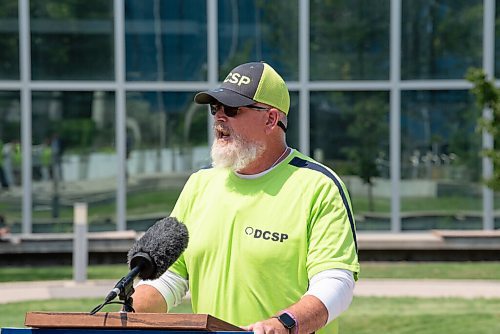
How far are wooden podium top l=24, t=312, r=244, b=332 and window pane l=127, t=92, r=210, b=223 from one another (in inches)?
599

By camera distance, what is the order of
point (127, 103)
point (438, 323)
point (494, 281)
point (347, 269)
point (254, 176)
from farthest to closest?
point (127, 103) → point (494, 281) → point (438, 323) → point (254, 176) → point (347, 269)

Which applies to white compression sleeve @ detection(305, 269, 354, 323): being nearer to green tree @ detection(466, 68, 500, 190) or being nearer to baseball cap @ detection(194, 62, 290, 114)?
baseball cap @ detection(194, 62, 290, 114)

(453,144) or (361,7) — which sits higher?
(361,7)

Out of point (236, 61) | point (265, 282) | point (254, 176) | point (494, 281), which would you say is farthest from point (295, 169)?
point (236, 61)

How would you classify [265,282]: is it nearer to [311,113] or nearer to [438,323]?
[438,323]

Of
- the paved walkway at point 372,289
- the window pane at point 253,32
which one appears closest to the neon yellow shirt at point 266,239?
the paved walkway at point 372,289

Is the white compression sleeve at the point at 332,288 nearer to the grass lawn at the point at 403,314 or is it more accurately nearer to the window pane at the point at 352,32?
the grass lawn at the point at 403,314

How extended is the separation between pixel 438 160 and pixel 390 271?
9.01 feet

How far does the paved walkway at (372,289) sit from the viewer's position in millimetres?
14016

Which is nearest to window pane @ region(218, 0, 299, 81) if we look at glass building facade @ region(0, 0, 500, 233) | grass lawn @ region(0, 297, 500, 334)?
glass building facade @ region(0, 0, 500, 233)

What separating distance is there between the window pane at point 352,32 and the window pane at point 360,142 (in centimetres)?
→ 34

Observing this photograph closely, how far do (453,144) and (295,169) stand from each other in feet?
50.0

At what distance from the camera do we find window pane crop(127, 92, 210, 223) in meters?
18.7

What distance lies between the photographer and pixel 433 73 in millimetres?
19109
